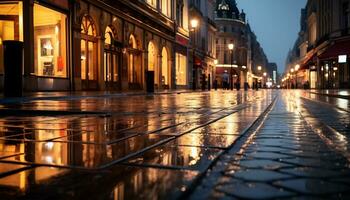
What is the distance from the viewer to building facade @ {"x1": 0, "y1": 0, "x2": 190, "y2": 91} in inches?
844

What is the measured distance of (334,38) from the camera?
5078cm

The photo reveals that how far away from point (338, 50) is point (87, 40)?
29.8 metres

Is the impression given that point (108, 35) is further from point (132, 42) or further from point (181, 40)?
point (181, 40)

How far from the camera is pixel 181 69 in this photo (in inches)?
2165

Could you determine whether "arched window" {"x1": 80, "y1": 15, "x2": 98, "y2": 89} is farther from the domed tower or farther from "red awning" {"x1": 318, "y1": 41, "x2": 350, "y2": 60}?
the domed tower

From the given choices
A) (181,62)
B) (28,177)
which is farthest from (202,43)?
(28,177)

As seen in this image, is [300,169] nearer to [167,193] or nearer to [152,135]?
[167,193]

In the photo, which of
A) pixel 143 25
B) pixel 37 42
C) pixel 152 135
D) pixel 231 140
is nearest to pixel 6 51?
pixel 37 42

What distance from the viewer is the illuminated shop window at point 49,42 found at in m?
22.3

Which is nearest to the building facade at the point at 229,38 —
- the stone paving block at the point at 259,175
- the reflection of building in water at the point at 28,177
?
the stone paving block at the point at 259,175

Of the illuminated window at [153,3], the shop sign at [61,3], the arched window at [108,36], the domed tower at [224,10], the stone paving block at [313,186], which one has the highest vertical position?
the domed tower at [224,10]

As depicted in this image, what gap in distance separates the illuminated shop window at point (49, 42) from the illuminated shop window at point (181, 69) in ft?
92.5

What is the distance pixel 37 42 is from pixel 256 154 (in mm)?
20072

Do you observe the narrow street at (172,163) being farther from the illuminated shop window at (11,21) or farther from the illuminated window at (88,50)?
the illuminated window at (88,50)
